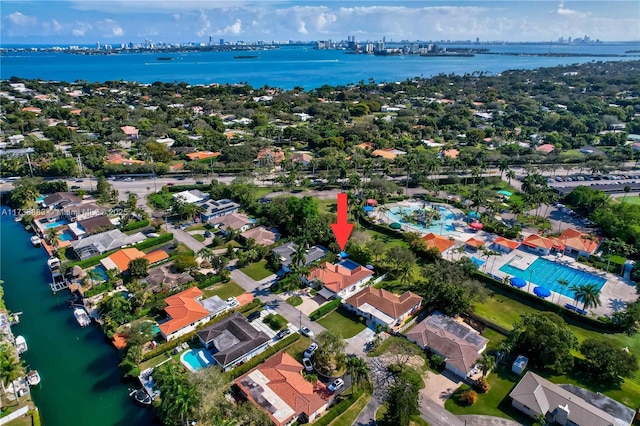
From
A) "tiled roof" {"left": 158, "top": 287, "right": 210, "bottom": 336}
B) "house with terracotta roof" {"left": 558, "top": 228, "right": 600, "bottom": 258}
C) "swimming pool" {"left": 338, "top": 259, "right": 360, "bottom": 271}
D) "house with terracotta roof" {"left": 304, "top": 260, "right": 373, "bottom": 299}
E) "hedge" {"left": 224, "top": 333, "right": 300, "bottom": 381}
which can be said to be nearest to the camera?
"hedge" {"left": 224, "top": 333, "right": 300, "bottom": 381}

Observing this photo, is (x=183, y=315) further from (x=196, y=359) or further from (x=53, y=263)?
(x=53, y=263)

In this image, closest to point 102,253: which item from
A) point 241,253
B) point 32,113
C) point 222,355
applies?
point 241,253

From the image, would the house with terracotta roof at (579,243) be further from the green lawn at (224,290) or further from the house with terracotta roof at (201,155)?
the house with terracotta roof at (201,155)

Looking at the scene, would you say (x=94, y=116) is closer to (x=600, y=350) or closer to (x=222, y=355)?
(x=222, y=355)

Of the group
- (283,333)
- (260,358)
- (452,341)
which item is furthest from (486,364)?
(260,358)

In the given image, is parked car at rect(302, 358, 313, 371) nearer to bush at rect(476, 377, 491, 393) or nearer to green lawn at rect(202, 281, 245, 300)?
green lawn at rect(202, 281, 245, 300)

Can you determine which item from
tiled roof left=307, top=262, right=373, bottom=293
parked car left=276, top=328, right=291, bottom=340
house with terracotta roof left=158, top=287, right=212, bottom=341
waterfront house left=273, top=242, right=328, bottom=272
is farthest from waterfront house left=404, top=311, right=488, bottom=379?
house with terracotta roof left=158, top=287, right=212, bottom=341

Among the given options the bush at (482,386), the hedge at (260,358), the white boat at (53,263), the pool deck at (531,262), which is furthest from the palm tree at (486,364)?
the white boat at (53,263)
